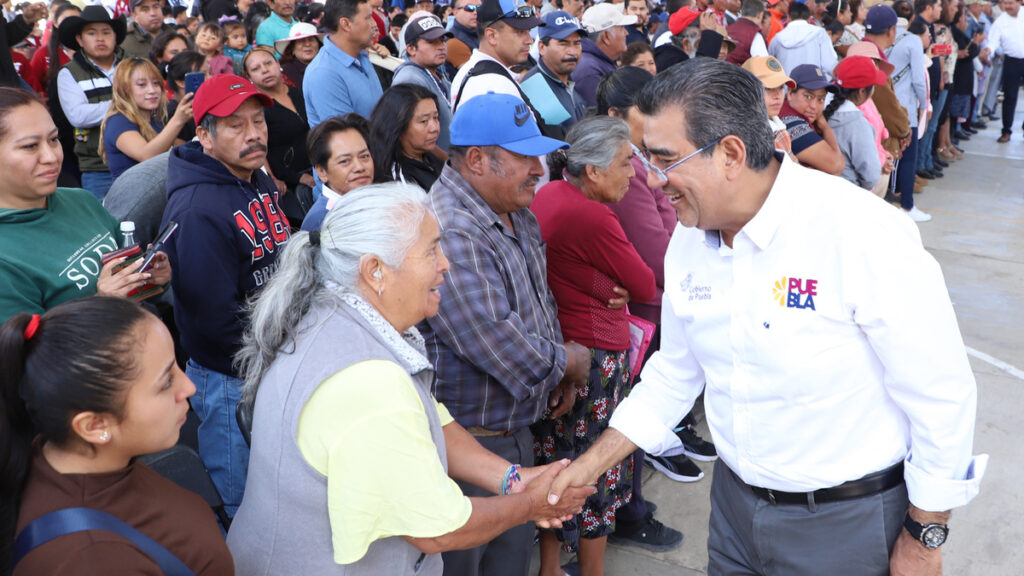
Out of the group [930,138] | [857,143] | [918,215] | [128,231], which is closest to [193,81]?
[128,231]

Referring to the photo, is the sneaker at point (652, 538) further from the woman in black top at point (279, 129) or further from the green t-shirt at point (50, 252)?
the woman in black top at point (279, 129)

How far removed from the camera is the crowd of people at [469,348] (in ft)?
5.68

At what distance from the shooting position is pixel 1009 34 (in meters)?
12.1

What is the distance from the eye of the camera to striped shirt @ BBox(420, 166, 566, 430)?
2.73 metres

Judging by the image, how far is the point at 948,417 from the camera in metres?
1.88

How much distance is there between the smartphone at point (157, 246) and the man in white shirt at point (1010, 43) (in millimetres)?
13007

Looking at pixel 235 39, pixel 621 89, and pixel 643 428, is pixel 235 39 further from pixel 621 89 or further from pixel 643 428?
pixel 643 428

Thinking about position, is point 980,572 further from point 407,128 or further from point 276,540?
point 407,128

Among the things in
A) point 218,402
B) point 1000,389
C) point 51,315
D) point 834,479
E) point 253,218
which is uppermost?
point 51,315

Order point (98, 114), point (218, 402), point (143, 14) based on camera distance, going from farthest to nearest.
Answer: point (143, 14), point (98, 114), point (218, 402)

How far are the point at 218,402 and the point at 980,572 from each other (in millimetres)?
3328

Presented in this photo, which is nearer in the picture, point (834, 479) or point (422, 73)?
point (834, 479)

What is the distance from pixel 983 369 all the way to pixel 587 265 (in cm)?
367

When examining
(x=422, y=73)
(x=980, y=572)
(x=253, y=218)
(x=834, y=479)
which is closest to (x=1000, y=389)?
(x=980, y=572)
